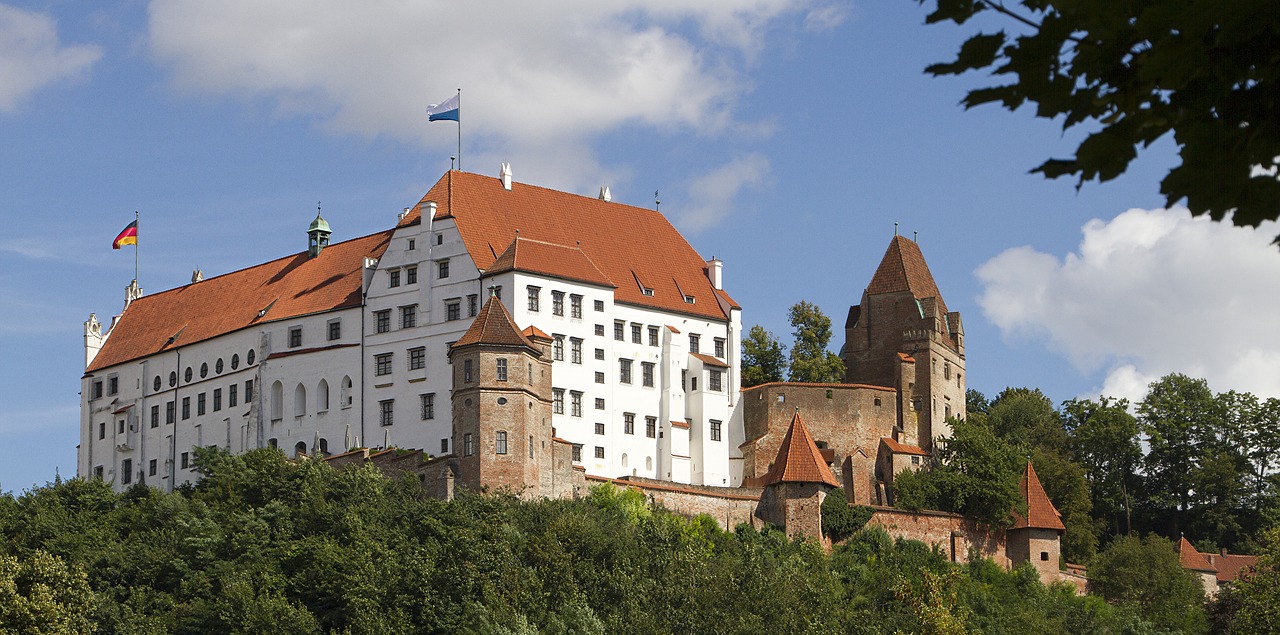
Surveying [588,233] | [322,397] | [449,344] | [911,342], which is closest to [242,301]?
[322,397]

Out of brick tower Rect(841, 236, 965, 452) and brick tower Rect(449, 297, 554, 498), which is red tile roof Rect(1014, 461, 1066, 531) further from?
brick tower Rect(449, 297, 554, 498)

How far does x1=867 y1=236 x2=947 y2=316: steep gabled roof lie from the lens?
278 ft

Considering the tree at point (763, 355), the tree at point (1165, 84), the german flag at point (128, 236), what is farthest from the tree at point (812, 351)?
the tree at point (1165, 84)

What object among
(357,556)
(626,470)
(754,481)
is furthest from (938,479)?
(357,556)

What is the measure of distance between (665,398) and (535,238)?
9019mm

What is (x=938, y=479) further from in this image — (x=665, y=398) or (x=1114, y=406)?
(x=1114, y=406)

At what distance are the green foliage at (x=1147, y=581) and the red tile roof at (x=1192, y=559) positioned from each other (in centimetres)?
551

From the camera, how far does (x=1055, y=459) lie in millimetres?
86812

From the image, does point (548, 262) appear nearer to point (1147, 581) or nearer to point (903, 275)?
point (903, 275)

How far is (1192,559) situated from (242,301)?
4499cm

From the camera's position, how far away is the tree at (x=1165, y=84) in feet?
23.3

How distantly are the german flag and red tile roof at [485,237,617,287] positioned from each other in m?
29.8

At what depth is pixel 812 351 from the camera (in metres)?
88.9

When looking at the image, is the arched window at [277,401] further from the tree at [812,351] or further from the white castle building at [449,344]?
the tree at [812,351]
